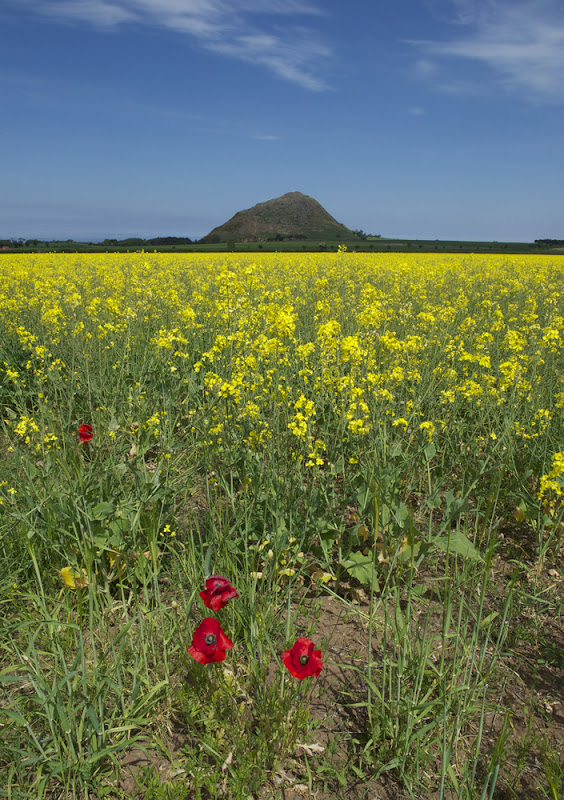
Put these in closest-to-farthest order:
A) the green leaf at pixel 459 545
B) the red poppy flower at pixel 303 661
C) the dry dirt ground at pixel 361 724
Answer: the red poppy flower at pixel 303 661 → the dry dirt ground at pixel 361 724 → the green leaf at pixel 459 545

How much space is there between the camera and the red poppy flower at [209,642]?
149cm

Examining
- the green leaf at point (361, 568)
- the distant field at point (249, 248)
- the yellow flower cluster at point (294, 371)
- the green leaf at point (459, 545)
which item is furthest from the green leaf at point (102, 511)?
the distant field at point (249, 248)

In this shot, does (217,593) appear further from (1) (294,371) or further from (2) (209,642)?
(1) (294,371)

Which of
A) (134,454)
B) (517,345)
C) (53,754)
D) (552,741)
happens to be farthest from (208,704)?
(517,345)

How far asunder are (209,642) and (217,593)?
0.15 m

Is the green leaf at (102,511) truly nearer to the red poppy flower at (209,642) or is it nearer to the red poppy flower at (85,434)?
the red poppy flower at (85,434)

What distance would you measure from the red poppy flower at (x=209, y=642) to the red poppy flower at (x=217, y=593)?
0.06 m

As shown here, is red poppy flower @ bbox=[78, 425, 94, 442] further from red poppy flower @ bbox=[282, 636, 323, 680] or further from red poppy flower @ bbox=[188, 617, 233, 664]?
red poppy flower @ bbox=[282, 636, 323, 680]

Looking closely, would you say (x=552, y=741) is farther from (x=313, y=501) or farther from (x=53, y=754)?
(x=53, y=754)

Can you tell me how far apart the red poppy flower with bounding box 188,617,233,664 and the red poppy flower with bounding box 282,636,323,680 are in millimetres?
190

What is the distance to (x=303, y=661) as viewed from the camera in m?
1.48

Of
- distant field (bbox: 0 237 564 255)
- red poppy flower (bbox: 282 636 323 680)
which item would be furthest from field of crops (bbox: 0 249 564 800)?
distant field (bbox: 0 237 564 255)

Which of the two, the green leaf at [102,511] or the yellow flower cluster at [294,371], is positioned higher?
the yellow flower cluster at [294,371]

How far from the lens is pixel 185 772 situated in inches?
63.7
